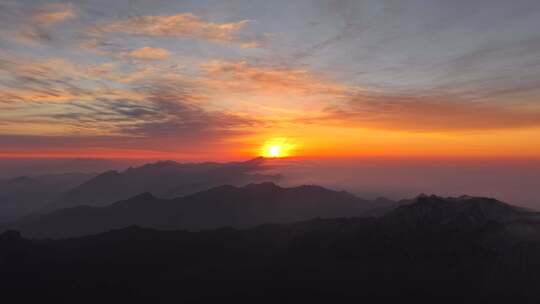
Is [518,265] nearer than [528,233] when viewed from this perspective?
Yes

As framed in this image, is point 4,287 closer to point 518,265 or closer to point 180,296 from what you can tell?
point 180,296

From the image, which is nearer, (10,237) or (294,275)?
(294,275)

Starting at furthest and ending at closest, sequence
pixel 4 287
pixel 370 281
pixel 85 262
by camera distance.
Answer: pixel 85 262
pixel 370 281
pixel 4 287

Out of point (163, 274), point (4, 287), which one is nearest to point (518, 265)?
point (163, 274)

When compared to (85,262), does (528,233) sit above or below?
above

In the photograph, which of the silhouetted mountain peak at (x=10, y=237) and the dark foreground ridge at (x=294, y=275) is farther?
the silhouetted mountain peak at (x=10, y=237)

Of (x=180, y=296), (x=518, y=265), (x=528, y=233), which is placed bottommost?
(x=180, y=296)

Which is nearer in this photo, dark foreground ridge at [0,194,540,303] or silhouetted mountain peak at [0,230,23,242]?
dark foreground ridge at [0,194,540,303]

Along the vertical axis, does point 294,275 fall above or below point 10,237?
below

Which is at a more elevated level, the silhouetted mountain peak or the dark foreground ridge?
the silhouetted mountain peak

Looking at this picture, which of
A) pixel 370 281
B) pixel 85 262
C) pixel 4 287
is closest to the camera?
pixel 4 287
